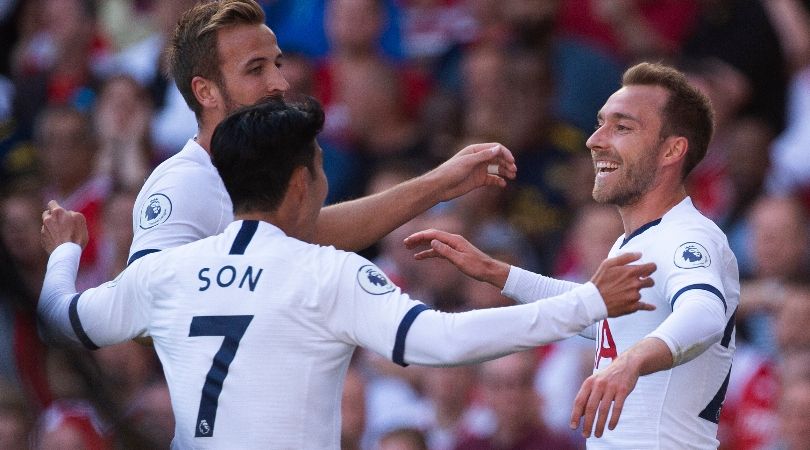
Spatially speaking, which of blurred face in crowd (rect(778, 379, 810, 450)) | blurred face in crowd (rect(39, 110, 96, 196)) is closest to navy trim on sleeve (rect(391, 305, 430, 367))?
blurred face in crowd (rect(778, 379, 810, 450))

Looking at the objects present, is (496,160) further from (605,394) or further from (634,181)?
(605,394)

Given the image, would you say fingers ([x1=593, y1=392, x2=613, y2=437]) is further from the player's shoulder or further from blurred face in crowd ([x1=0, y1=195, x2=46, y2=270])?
blurred face in crowd ([x1=0, y1=195, x2=46, y2=270])

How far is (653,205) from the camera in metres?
5.35

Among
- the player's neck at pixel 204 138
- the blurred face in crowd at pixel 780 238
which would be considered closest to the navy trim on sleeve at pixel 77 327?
the player's neck at pixel 204 138

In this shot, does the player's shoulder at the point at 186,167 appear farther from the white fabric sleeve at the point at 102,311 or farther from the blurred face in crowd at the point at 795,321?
the blurred face in crowd at the point at 795,321

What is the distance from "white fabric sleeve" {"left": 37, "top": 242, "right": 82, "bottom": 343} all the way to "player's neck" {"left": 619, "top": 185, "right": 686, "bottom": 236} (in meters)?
1.90

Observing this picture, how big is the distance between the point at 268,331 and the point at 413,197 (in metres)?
1.32

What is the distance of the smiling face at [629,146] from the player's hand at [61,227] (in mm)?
1802

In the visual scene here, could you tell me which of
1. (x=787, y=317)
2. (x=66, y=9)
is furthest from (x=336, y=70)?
(x=787, y=317)

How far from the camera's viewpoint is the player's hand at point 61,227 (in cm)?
543

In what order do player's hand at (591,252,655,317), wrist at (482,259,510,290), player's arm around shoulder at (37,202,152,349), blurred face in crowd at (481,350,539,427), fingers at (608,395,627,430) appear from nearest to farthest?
fingers at (608,395,627,430) < player's hand at (591,252,655,317) < player's arm around shoulder at (37,202,152,349) < wrist at (482,259,510,290) < blurred face in crowd at (481,350,539,427)

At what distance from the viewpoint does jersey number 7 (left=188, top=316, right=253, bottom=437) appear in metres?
4.50

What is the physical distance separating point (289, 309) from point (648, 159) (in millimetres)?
1543

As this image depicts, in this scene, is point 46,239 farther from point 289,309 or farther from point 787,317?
point 787,317
